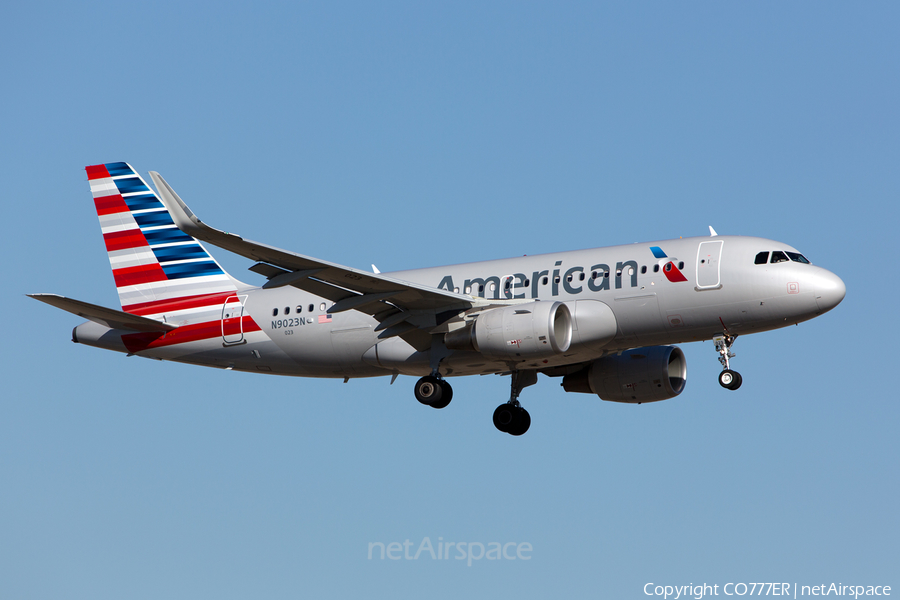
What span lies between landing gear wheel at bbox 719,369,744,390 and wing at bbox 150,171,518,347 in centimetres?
631

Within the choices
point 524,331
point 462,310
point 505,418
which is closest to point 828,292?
point 524,331

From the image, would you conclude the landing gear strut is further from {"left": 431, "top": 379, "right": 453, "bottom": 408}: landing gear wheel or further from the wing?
the wing

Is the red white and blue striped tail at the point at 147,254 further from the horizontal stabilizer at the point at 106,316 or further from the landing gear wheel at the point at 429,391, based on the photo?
the landing gear wheel at the point at 429,391

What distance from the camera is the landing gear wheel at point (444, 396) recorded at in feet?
99.0

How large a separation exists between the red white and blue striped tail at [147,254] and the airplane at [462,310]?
0.05 m

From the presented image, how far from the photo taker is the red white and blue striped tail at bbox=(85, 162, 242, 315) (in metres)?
35.0

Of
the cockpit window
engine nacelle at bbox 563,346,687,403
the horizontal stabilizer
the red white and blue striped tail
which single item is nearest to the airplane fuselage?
the cockpit window

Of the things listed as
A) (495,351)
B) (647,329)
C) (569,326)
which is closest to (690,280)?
(647,329)

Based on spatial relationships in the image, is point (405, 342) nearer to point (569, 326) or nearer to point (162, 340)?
point (569, 326)

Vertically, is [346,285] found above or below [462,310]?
above

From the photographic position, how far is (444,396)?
3023cm

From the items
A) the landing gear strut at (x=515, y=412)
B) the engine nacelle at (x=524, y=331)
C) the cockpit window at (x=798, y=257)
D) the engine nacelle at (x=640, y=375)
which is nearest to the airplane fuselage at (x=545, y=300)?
the cockpit window at (x=798, y=257)

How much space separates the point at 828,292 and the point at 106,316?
844 inches

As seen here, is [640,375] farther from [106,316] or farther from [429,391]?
[106,316]
